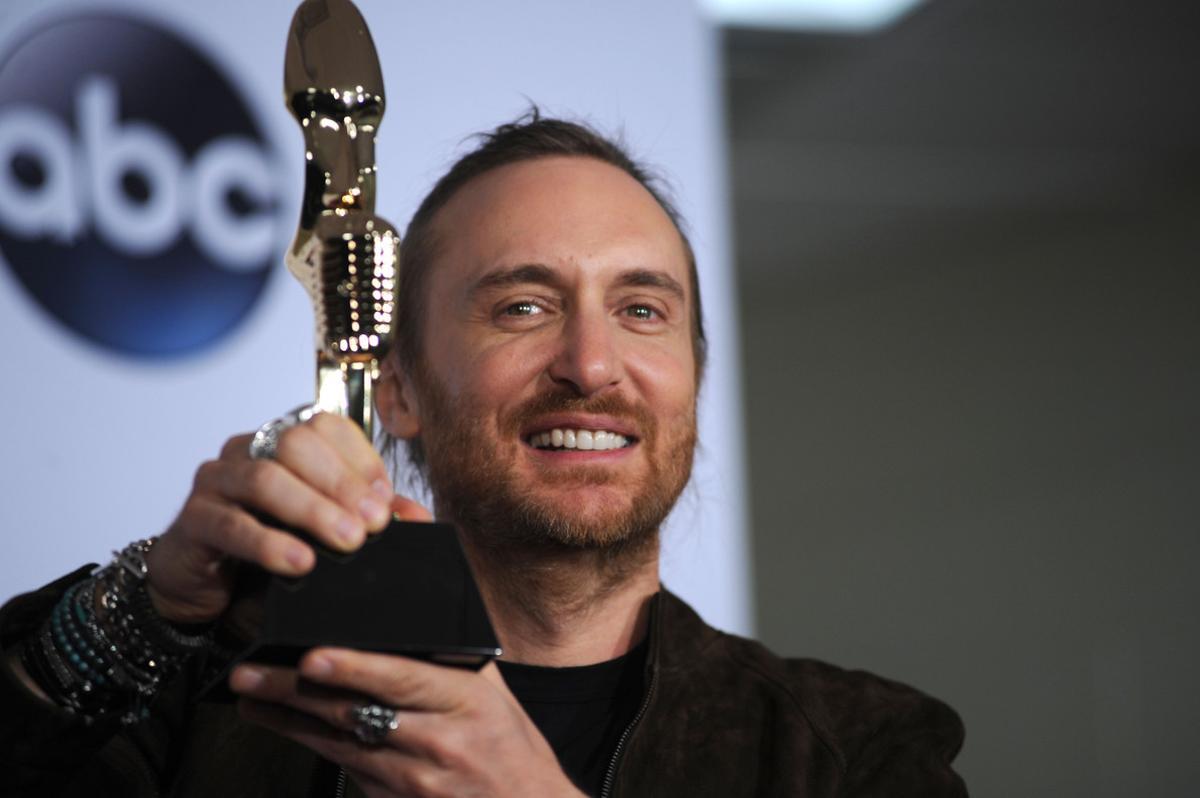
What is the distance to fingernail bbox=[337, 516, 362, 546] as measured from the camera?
0.87m

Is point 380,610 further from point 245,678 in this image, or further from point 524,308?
point 524,308

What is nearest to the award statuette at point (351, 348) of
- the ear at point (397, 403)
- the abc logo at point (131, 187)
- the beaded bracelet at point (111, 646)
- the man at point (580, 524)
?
the beaded bracelet at point (111, 646)

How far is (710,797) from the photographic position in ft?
4.51

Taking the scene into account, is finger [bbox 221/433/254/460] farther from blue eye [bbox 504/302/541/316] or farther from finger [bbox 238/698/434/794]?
blue eye [bbox 504/302/541/316]

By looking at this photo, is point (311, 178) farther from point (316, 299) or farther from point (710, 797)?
point (710, 797)

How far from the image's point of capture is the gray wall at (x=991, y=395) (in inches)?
184

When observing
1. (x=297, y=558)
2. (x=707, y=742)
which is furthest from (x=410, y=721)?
(x=707, y=742)

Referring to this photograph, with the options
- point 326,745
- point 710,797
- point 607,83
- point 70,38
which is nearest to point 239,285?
point 70,38

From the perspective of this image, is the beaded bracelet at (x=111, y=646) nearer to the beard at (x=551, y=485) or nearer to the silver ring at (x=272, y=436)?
the silver ring at (x=272, y=436)

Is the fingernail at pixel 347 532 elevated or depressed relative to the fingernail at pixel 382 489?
depressed

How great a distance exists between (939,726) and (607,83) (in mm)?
1180

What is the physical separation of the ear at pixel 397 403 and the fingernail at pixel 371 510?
2.34ft

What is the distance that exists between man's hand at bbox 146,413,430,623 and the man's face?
49 cm

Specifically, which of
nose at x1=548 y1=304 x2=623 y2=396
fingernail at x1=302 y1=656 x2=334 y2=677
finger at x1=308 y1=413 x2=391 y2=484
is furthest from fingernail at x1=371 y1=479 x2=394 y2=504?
nose at x1=548 y1=304 x2=623 y2=396
